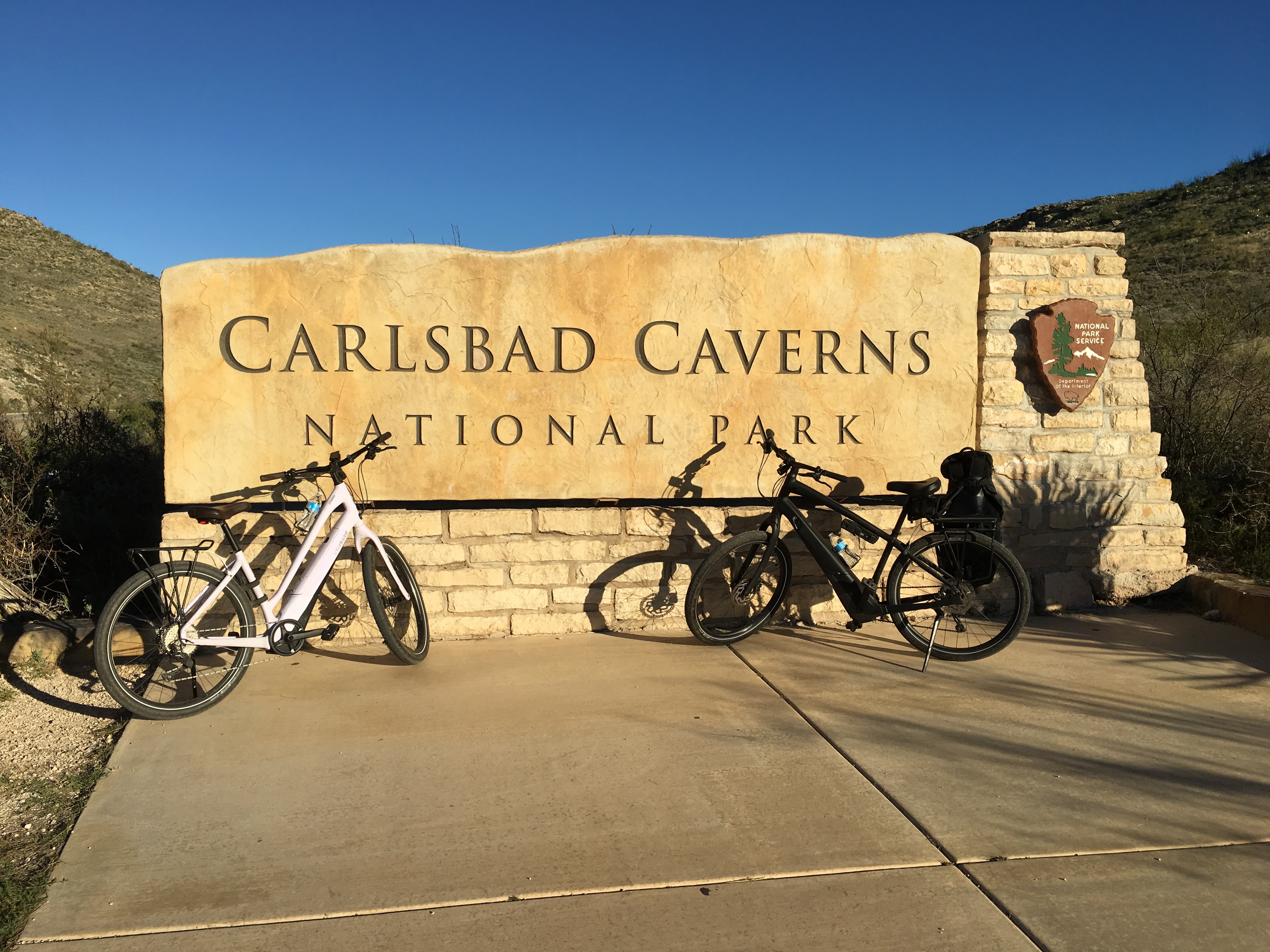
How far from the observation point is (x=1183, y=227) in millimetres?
24203

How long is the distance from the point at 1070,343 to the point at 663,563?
2926 mm

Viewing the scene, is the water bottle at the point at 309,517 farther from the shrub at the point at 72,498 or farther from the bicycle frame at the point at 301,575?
the shrub at the point at 72,498

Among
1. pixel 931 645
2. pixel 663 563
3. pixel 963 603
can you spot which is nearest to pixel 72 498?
pixel 663 563

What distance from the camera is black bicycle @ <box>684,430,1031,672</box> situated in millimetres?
4879

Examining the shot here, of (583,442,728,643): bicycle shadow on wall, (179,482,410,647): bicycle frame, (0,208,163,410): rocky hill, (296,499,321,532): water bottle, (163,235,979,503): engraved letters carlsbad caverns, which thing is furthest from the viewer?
(0,208,163,410): rocky hill

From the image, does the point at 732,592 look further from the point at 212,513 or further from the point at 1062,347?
the point at 212,513

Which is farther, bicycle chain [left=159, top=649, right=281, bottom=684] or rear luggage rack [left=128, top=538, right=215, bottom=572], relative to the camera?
bicycle chain [left=159, top=649, right=281, bottom=684]

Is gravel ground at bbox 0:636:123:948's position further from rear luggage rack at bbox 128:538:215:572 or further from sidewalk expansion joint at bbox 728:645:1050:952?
sidewalk expansion joint at bbox 728:645:1050:952

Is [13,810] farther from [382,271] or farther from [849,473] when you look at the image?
[849,473]

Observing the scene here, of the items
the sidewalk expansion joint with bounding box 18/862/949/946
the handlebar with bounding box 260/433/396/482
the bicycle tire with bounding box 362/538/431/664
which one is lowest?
the sidewalk expansion joint with bounding box 18/862/949/946

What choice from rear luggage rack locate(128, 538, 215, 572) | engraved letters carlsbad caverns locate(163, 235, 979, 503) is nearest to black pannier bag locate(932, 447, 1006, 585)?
engraved letters carlsbad caverns locate(163, 235, 979, 503)

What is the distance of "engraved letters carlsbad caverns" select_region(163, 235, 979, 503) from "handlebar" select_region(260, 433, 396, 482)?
12.0 inches

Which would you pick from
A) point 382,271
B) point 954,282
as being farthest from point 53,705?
point 954,282

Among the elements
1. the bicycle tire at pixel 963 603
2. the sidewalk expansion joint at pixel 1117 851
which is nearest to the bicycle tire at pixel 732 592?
the bicycle tire at pixel 963 603
